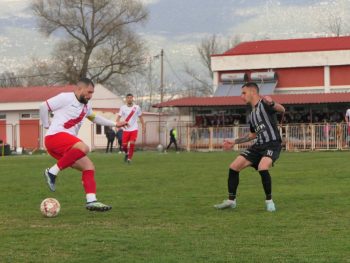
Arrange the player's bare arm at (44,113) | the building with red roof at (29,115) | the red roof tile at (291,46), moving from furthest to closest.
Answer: the red roof tile at (291,46), the building with red roof at (29,115), the player's bare arm at (44,113)

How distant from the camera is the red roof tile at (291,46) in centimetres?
5379

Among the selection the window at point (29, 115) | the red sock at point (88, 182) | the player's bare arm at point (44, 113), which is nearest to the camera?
the red sock at point (88, 182)

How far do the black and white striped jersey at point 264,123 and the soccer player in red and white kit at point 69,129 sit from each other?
2.40 metres

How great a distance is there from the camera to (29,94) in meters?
58.8

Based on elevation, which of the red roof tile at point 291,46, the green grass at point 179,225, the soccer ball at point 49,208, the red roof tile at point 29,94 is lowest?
the green grass at point 179,225

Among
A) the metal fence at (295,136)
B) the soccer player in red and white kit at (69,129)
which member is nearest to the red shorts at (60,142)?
the soccer player in red and white kit at (69,129)

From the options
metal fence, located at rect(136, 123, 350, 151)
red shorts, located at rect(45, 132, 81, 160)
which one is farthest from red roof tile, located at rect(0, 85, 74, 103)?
red shorts, located at rect(45, 132, 81, 160)

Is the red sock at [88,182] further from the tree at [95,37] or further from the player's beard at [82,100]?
the tree at [95,37]

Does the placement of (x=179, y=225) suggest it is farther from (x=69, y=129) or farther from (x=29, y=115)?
(x=29, y=115)

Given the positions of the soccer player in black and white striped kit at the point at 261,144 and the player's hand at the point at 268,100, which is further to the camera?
the soccer player in black and white striped kit at the point at 261,144

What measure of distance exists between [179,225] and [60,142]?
2662mm

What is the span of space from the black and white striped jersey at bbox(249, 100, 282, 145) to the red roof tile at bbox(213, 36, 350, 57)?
43803mm

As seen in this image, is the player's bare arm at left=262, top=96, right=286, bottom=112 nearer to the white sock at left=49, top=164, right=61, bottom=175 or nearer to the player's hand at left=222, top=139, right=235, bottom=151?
the player's hand at left=222, top=139, right=235, bottom=151

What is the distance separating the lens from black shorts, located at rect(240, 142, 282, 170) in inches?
403
